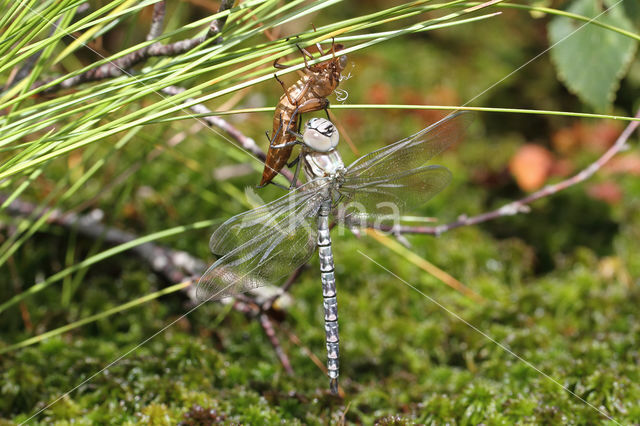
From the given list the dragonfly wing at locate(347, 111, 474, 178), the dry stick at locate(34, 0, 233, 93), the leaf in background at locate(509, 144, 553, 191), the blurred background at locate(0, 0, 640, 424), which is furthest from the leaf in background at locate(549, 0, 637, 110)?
the dry stick at locate(34, 0, 233, 93)

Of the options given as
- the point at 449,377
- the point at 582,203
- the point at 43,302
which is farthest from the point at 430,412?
the point at 582,203

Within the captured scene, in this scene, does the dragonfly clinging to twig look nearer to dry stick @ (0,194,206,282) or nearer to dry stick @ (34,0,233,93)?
dry stick @ (34,0,233,93)

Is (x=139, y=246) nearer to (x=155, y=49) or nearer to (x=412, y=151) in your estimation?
(x=155, y=49)

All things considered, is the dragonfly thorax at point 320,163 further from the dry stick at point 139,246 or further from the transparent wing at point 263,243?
the dry stick at point 139,246

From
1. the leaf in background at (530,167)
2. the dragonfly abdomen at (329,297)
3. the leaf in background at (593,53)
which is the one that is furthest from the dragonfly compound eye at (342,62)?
the leaf in background at (530,167)

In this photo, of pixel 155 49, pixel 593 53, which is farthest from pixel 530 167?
pixel 155 49

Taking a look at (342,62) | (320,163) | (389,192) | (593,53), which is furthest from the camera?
(593,53)

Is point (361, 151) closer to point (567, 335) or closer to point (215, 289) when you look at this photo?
point (567, 335)
